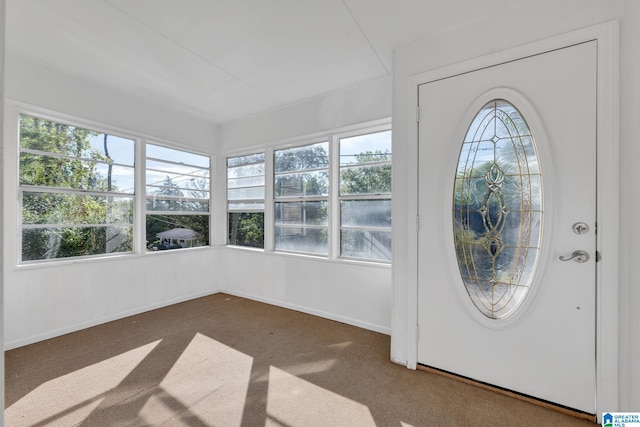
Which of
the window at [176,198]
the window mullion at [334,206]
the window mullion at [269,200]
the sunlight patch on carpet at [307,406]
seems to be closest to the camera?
the sunlight patch on carpet at [307,406]

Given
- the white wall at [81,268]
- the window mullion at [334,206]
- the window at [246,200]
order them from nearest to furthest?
the white wall at [81,268], the window mullion at [334,206], the window at [246,200]

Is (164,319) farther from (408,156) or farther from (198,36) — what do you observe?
(408,156)

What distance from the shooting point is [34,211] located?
282cm

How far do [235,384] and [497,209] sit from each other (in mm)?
2298

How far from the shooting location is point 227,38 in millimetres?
2361

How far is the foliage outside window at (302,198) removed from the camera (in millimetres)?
3590

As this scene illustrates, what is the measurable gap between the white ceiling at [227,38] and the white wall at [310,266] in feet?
0.88

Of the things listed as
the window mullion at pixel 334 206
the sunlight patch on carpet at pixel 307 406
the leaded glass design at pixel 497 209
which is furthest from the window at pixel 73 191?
the leaded glass design at pixel 497 209

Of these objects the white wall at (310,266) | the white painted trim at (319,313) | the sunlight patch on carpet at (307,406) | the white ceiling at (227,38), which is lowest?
the sunlight patch on carpet at (307,406)

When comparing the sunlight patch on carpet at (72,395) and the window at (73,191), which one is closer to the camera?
the sunlight patch on carpet at (72,395)

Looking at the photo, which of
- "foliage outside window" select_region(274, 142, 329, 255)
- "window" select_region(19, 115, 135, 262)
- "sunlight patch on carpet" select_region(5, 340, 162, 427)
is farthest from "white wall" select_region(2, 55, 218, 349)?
"foliage outside window" select_region(274, 142, 329, 255)

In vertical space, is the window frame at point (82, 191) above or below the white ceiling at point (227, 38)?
below

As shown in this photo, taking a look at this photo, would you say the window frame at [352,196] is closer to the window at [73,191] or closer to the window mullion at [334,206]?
the window mullion at [334,206]

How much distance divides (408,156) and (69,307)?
12.1ft
